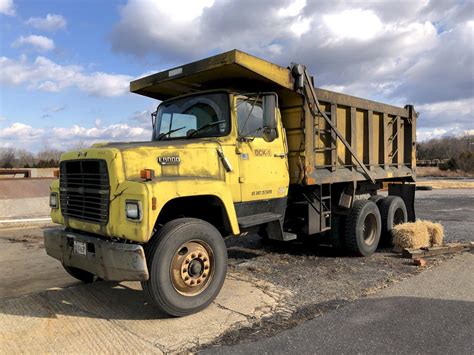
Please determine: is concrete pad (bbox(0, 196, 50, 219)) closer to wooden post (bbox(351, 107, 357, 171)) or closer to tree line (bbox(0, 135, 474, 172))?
wooden post (bbox(351, 107, 357, 171))

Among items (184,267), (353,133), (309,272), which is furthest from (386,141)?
(184,267)

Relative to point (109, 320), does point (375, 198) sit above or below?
above

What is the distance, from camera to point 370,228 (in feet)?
27.3

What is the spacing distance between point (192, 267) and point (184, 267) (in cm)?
11

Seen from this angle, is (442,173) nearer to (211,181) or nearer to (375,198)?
(375,198)

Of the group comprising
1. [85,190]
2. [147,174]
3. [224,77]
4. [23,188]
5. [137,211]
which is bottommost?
[23,188]

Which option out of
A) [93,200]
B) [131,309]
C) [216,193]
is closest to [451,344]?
[216,193]

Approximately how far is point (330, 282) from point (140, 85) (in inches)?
166

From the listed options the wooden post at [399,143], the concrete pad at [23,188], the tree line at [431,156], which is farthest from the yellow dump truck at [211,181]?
the tree line at [431,156]

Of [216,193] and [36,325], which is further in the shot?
[216,193]

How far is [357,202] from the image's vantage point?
8.09 metres

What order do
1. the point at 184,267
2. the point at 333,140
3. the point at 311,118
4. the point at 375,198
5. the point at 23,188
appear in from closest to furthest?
1. the point at 184,267
2. the point at 311,118
3. the point at 333,140
4. the point at 375,198
5. the point at 23,188

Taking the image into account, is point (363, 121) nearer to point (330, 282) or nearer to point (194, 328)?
point (330, 282)

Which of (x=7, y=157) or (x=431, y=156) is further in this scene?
(x=431, y=156)
